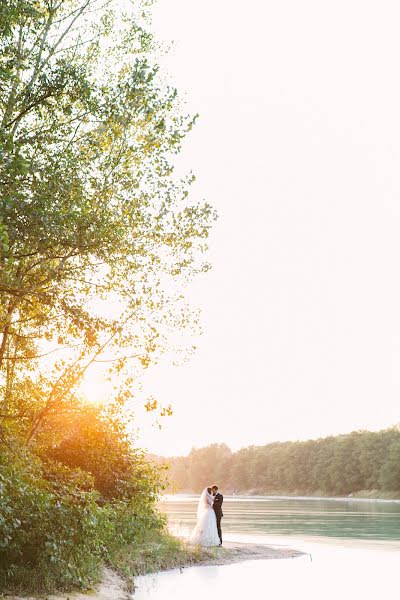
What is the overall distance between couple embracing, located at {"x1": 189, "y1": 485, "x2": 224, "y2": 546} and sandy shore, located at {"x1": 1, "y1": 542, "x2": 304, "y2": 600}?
1.71 feet

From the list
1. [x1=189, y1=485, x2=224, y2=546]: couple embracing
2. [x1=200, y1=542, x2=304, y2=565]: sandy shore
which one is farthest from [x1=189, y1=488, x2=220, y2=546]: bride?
[x1=200, y1=542, x2=304, y2=565]: sandy shore

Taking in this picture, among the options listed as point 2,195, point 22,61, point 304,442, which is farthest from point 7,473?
point 304,442

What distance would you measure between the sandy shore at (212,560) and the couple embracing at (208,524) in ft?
1.71

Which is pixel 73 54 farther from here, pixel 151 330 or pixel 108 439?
pixel 108 439

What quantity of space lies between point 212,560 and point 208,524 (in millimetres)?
2928

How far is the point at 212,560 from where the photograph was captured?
22.3 meters

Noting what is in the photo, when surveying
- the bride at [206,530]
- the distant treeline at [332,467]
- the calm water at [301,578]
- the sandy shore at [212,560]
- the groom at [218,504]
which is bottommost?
the calm water at [301,578]

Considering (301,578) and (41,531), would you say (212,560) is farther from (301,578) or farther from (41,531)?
(41,531)

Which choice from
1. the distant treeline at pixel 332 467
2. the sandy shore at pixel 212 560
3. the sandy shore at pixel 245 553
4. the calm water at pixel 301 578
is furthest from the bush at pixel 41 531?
the distant treeline at pixel 332 467

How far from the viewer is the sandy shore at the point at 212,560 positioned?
13.9 metres

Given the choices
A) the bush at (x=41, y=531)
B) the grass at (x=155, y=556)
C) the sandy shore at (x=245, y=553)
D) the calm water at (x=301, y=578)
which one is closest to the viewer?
the bush at (x=41, y=531)

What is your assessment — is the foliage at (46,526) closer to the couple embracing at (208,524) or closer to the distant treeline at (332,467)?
the couple embracing at (208,524)

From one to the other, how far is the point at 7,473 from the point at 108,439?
255 inches

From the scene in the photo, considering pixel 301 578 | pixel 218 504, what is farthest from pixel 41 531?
pixel 218 504
